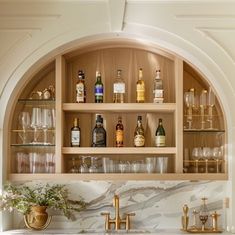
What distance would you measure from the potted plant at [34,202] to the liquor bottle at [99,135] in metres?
0.50

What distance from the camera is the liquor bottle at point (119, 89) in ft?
14.8

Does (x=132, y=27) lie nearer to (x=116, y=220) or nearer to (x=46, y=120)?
(x=46, y=120)

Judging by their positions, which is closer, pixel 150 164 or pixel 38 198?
pixel 38 198

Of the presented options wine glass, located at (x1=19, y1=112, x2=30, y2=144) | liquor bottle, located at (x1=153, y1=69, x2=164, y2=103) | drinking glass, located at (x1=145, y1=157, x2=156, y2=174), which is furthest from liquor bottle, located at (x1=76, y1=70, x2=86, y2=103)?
drinking glass, located at (x1=145, y1=157, x2=156, y2=174)

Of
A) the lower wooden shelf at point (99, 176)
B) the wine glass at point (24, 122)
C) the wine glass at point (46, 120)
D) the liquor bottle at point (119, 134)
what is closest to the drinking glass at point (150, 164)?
the lower wooden shelf at point (99, 176)

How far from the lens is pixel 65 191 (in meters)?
4.34

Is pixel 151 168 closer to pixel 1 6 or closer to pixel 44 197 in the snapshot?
pixel 44 197

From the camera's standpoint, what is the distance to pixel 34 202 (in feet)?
13.6

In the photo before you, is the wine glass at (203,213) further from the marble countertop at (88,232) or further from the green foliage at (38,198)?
the green foliage at (38,198)

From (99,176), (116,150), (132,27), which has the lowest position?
(99,176)

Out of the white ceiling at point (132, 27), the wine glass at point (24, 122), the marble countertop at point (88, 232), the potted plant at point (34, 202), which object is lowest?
the marble countertop at point (88, 232)

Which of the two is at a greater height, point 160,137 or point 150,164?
point 160,137

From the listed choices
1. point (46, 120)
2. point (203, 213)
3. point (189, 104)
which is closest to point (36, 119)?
point (46, 120)

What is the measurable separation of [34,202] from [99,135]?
0.81 metres
